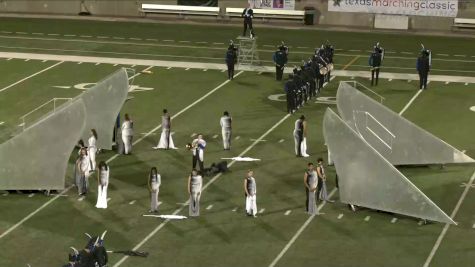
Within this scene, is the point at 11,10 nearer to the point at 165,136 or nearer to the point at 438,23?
the point at 438,23

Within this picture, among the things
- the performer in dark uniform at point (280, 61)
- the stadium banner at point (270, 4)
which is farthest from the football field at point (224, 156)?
the stadium banner at point (270, 4)

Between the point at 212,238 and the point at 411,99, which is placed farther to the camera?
the point at 411,99

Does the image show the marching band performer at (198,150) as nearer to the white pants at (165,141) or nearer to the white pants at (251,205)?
the white pants at (165,141)

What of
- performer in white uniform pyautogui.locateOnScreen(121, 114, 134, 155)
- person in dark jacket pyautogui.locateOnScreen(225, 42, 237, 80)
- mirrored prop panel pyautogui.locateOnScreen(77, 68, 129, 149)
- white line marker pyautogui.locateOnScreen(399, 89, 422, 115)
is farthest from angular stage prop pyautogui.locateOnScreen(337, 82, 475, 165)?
person in dark jacket pyautogui.locateOnScreen(225, 42, 237, 80)

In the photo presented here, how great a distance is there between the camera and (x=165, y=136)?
35.8 metres

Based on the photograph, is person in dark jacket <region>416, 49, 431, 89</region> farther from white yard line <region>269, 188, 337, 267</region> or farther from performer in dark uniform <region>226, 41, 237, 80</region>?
white yard line <region>269, 188, 337, 267</region>

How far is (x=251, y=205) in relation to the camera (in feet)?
98.6

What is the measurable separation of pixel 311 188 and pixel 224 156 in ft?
18.4

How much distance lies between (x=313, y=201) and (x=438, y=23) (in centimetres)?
2934

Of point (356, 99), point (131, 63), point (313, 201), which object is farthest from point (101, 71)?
point (313, 201)

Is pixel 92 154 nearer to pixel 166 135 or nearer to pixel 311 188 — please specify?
pixel 166 135

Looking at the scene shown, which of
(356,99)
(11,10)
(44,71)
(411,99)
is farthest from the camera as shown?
(11,10)

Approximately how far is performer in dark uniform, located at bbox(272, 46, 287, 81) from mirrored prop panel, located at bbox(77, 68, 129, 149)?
10.6 metres

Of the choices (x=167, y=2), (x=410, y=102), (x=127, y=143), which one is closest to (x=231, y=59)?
(x=410, y=102)
